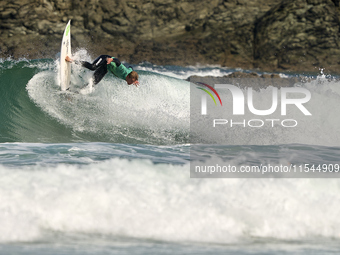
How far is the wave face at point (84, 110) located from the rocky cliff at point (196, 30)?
497 inches

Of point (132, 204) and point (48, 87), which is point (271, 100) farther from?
point (132, 204)

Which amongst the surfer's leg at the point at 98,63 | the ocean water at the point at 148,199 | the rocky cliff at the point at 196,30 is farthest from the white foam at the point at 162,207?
the rocky cliff at the point at 196,30

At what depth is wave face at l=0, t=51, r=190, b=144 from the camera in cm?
774

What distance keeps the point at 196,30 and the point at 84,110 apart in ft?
55.7

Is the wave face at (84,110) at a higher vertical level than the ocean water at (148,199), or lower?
higher

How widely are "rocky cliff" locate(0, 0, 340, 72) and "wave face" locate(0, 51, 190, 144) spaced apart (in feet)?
41.4

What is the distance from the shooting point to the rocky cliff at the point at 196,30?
73.3 feet

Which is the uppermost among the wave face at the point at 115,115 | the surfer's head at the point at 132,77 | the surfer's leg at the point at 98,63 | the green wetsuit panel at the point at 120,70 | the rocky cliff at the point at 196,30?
the rocky cliff at the point at 196,30

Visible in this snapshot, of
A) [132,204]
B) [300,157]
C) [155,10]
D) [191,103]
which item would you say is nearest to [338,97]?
[191,103]

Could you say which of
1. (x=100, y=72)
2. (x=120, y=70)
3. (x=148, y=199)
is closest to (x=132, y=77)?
(x=120, y=70)

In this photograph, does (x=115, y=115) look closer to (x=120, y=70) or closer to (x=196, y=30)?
(x=120, y=70)

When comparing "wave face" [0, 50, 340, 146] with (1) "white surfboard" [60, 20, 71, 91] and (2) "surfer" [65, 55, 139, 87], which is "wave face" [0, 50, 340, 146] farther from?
(2) "surfer" [65, 55, 139, 87]

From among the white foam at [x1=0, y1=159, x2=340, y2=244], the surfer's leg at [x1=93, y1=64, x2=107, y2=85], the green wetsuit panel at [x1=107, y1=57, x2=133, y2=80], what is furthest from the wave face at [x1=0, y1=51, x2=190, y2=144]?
the white foam at [x1=0, y1=159, x2=340, y2=244]

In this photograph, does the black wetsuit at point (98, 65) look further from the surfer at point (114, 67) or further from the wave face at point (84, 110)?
the wave face at point (84, 110)
